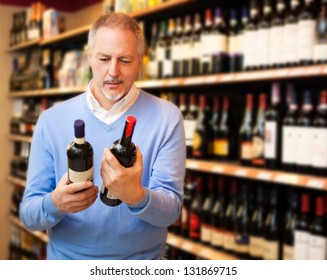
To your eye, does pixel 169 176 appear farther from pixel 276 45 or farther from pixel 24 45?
pixel 24 45

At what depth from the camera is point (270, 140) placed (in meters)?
2.10

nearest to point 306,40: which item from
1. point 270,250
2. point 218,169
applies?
point 218,169

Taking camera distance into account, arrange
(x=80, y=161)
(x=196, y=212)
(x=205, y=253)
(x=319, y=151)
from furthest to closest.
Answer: (x=196, y=212) → (x=205, y=253) → (x=319, y=151) → (x=80, y=161)

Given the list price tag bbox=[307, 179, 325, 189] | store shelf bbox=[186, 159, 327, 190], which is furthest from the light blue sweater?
price tag bbox=[307, 179, 325, 189]

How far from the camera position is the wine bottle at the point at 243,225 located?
2.27 m

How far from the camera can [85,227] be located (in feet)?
3.22

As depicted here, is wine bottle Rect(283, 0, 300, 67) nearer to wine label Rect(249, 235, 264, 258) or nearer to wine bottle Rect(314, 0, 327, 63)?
wine bottle Rect(314, 0, 327, 63)

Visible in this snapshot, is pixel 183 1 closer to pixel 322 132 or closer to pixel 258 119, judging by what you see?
pixel 258 119

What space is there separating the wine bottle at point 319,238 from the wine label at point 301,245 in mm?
17

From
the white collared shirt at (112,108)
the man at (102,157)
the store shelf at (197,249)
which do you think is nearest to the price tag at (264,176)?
the store shelf at (197,249)

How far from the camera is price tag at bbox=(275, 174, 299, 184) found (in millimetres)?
1904

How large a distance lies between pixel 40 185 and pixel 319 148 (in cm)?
124

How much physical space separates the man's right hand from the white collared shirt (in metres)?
0.14
